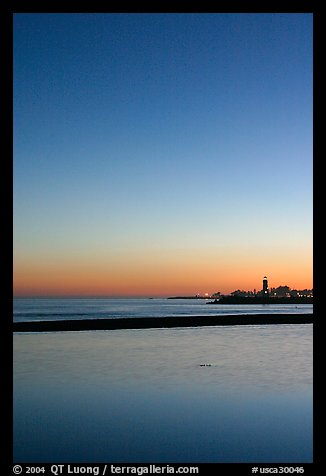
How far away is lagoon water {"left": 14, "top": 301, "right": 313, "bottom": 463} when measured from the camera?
776 centimetres

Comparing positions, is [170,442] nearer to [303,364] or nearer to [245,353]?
[303,364]

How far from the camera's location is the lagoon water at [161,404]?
7.76 metres

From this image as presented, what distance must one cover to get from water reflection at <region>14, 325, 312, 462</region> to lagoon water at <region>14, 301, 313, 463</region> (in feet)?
0.07

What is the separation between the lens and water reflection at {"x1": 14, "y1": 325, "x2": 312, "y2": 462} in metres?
7.78

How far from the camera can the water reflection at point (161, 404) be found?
306 inches

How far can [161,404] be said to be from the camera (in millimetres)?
10727

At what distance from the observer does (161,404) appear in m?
10.7

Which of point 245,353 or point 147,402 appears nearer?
point 147,402

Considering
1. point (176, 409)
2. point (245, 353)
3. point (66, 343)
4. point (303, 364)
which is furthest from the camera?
point (66, 343)

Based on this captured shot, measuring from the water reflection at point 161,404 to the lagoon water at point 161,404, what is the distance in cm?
2
